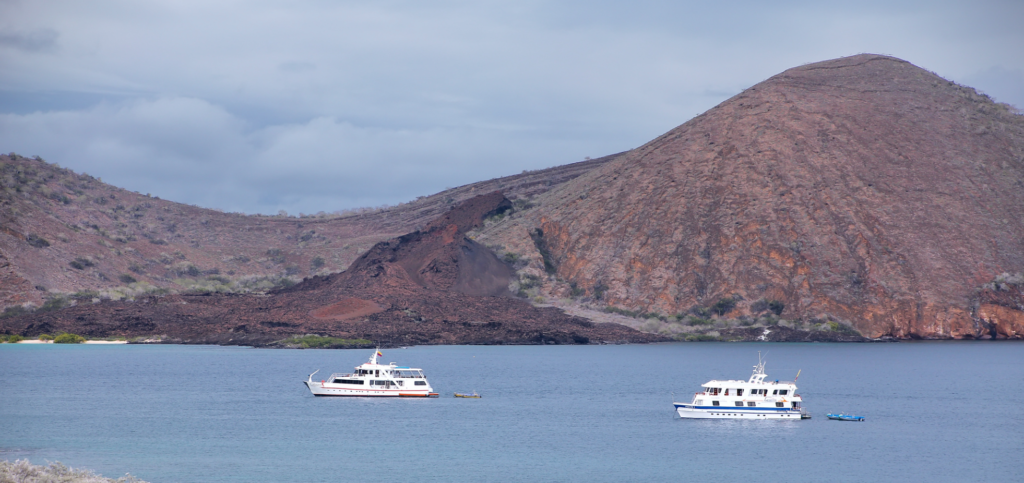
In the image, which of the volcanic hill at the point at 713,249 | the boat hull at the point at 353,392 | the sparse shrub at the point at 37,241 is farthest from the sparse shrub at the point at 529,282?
the boat hull at the point at 353,392

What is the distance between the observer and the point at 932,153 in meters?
145

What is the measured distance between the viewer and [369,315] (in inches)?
4663

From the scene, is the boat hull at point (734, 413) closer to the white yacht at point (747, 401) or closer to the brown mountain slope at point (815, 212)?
the white yacht at point (747, 401)

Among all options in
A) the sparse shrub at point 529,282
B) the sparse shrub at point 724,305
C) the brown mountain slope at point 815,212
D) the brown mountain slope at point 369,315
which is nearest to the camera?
the brown mountain slope at point 369,315

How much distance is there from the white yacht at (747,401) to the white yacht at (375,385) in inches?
719

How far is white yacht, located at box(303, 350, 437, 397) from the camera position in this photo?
67.3 metres

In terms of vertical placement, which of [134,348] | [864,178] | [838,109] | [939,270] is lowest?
[134,348]

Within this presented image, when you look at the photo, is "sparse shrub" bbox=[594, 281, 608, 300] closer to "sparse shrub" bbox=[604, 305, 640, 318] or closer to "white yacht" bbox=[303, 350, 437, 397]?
"sparse shrub" bbox=[604, 305, 640, 318]

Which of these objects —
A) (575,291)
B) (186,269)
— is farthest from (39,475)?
(186,269)

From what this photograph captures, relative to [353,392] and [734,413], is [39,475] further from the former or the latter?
[734,413]

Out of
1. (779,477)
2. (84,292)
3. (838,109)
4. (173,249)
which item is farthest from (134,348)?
(838,109)

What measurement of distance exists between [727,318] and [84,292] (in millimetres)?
80474

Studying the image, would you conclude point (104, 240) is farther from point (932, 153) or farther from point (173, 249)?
point (932, 153)

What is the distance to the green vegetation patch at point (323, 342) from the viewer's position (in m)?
109
